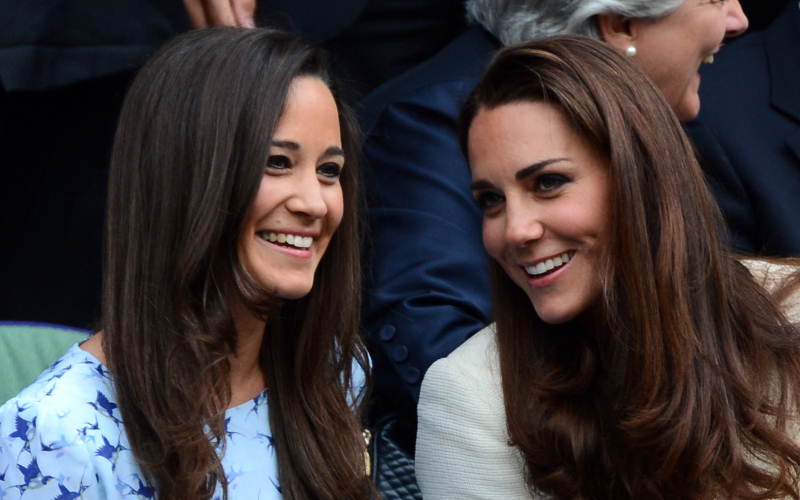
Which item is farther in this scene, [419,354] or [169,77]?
[419,354]

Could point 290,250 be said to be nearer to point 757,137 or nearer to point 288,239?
point 288,239

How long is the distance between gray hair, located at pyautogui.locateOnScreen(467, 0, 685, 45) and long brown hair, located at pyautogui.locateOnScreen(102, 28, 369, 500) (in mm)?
1141

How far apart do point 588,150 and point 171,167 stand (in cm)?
89

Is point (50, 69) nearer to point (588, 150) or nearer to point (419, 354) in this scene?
point (419, 354)

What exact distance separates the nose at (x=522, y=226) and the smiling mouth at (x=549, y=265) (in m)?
0.06

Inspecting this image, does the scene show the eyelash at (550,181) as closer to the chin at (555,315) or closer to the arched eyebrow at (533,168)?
the arched eyebrow at (533,168)

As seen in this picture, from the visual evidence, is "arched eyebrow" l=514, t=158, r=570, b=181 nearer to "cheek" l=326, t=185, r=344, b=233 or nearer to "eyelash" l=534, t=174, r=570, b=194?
"eyelash" l=534, t=174, r=570, b=194

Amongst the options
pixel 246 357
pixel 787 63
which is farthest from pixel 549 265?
pixel 787 63

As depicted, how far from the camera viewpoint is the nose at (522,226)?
2.33 metres

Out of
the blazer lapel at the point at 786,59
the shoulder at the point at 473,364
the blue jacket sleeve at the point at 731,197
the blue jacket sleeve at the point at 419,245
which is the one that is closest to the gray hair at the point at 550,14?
the blue jacket sleeve at the point at 419,245

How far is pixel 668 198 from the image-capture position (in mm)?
2277

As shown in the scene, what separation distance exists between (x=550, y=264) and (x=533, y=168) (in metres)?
0.22

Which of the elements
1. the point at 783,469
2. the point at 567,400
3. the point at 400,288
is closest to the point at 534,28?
the point at 400,288

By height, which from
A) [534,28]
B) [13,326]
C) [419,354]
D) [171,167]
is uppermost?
[171,167]
